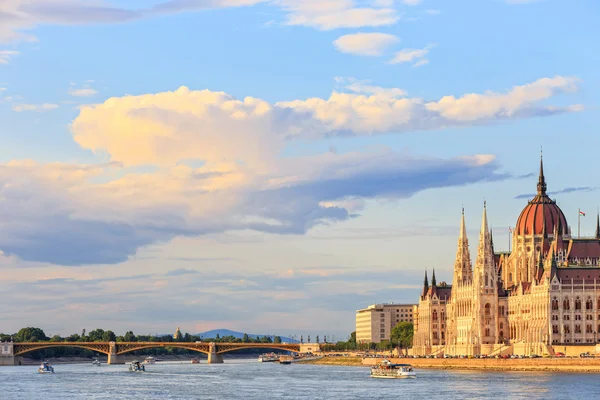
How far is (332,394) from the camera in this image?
153875 millimetres

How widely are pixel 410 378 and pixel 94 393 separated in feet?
174

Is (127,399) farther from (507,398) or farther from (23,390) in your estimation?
(507,398)

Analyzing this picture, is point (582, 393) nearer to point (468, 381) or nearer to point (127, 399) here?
point (468, 381)

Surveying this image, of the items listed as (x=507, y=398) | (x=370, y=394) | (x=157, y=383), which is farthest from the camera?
(x=157, y=383)

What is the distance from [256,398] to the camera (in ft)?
488

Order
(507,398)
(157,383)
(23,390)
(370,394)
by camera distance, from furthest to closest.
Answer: (157,383) → (23,390) → (370,394) → (507,398)

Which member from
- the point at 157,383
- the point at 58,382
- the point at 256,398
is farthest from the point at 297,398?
the point at 58,382

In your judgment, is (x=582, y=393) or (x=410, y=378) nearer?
(x=582, y=393)

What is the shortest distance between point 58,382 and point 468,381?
61.9m

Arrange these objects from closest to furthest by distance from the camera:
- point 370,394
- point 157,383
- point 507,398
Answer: point 507,398 → point 370,394 → point 157,383

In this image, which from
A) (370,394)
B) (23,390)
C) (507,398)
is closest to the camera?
(507,398)

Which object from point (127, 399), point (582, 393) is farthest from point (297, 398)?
point (582, 393)

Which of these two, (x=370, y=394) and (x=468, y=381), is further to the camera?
(x=468, y=381)

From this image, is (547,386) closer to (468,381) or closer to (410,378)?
(468,381)
